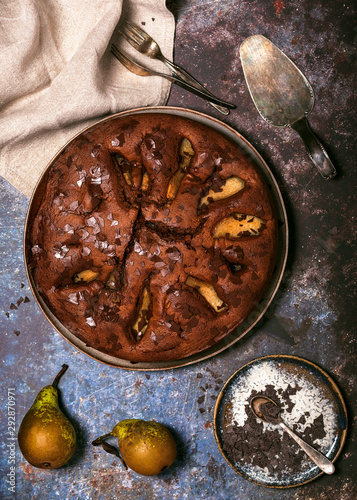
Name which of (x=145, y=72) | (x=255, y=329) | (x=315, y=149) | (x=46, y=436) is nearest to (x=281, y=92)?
(x=315, y=149)

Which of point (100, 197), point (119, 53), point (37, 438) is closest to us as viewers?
point (100, 197)

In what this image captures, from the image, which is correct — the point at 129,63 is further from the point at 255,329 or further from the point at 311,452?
the point at 311,452

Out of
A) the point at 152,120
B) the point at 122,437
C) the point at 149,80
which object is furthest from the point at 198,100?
the point at 122,437

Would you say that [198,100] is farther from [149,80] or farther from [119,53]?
[119,53]

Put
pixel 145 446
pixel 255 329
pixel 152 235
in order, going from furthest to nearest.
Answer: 1. pixel 255 329
2. pixel 145 446
3. pixel 152 235

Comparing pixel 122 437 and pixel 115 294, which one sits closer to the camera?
pixel 115 294

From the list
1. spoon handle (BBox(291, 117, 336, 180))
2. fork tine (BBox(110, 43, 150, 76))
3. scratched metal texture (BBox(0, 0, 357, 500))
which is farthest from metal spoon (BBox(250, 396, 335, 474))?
fork tine (BBox(110, 43, 150, 76))
